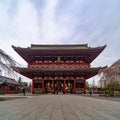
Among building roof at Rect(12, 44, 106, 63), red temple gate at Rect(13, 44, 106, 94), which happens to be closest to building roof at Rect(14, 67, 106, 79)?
red temple gate at Rect(13, 44, 106, 94)

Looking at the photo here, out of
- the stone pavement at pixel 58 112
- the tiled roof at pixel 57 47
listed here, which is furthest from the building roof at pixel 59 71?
the stone pavement at pixel 58 112

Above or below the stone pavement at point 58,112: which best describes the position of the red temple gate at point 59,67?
above

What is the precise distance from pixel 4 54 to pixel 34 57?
113ft

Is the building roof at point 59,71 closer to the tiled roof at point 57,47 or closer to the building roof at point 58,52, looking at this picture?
the building roof at point 58,52

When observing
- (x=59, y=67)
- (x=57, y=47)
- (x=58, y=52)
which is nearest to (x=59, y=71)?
(x=59, y=67)

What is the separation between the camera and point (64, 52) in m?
46.5

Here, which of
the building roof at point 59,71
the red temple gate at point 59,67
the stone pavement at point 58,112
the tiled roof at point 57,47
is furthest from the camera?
the tiled roof at point 57,47

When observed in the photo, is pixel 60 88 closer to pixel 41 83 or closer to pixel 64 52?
pixel 41 83

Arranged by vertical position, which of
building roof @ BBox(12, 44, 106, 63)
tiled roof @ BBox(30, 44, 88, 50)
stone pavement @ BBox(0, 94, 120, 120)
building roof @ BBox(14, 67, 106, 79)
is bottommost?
stone pavement @ BBox(0, 94, 120, 120)

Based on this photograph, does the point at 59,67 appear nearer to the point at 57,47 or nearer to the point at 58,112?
the point at 57,47

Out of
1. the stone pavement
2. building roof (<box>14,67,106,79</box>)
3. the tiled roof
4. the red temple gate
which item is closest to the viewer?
the stone pavement

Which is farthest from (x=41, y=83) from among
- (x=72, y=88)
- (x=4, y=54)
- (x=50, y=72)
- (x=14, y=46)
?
(x=4, y=54)

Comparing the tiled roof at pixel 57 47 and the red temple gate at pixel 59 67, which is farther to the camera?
the tiled roof at pixel 57 47

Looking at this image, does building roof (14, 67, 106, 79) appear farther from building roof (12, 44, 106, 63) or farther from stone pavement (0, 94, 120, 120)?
stone pavement (0, 94, 120, 120)
